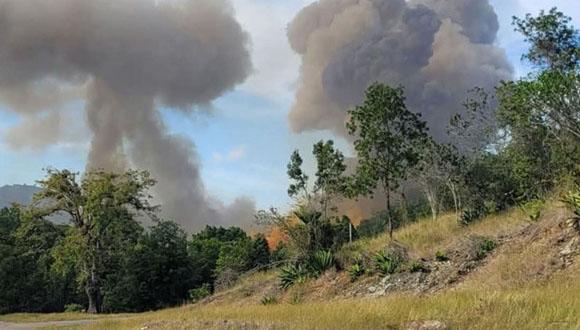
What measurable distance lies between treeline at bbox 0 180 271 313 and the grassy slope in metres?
9.91

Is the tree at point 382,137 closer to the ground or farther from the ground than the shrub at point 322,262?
farther from the ground

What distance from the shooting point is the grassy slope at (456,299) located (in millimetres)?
9586

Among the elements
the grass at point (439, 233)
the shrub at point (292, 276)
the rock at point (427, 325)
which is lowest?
the rock at point (427, 325)

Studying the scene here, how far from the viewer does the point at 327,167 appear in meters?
35.5

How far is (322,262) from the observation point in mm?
25984

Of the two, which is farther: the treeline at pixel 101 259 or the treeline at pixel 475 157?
the treeline at pixel 101 259

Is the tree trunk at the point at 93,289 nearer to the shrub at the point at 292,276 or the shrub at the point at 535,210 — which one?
the shrub at the point at 292,276

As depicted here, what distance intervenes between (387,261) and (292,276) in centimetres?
538

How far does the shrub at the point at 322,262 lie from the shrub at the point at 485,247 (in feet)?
22.8

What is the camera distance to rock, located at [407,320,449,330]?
950cm

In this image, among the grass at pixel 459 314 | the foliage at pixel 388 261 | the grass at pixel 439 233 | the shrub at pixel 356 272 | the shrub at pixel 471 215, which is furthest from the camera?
the shrub at pixel 471 215

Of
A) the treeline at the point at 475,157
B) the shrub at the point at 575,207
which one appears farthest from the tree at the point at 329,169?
the shrub at the point at 575,207

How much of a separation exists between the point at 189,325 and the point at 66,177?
37626mm

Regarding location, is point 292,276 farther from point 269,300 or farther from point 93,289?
point 93,289
